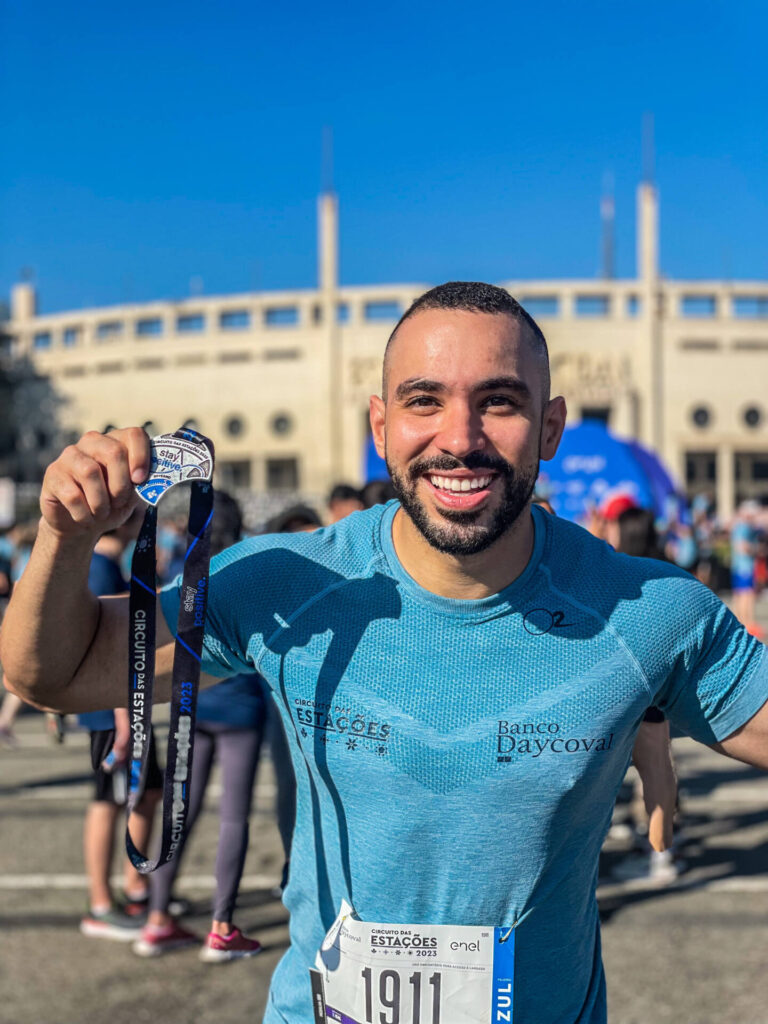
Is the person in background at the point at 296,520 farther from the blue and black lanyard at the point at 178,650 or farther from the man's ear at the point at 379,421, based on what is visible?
the blue and black lanyard at the point at 178,650

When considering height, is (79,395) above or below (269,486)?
above

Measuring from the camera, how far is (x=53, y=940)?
480 centimetres

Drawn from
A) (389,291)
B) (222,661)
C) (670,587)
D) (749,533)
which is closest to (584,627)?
(670,587)

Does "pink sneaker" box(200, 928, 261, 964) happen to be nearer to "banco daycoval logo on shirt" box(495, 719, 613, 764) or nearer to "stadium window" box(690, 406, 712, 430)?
"banco daycoval logo on shirt" box(495, 719, 613, 764)

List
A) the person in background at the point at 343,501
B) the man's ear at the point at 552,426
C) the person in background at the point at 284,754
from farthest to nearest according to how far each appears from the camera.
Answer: the person in background at the point at 343,501 → the person in background at the point at 284,754 → the man's ear at the point at 552,426

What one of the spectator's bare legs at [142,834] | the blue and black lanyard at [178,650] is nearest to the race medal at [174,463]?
the blue and black lanyard at [178,650]

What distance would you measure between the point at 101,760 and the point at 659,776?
4.73ft

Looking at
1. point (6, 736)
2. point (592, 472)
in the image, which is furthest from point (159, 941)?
point (592, 472)

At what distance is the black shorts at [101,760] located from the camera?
7.13 ft

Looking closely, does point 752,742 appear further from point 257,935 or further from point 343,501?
point 343,501

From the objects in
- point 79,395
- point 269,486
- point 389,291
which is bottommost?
point 269,486

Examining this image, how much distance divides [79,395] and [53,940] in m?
49.9

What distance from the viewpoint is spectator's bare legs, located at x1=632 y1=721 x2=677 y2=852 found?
2117mm

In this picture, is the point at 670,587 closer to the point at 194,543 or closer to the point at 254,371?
the point at 194,543
